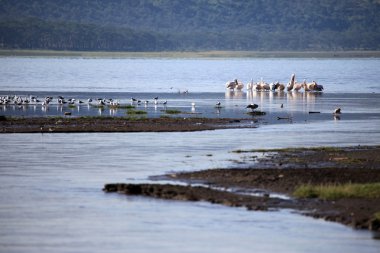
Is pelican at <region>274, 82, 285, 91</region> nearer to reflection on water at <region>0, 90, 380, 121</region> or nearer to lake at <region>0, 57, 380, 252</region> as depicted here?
reflection on water at <region>0, 90, 380, 121</region>

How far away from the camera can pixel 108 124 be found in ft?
169

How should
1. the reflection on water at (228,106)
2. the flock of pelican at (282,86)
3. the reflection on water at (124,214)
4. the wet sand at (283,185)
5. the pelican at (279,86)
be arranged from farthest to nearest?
the pelican at (279,86) → the flock of pelican at (282,86) → the reflection on water at (228,106) → the wet sand at (283,185) → the reflection on water at (124,214)

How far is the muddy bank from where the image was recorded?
4875 centimetres

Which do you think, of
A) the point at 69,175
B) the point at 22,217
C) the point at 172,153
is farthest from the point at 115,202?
the point at 172,153

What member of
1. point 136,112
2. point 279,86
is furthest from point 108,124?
point 279,86

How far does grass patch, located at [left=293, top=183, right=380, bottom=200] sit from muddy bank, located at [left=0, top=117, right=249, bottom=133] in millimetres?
20439

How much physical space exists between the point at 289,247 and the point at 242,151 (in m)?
16.2

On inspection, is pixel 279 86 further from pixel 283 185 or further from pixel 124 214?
pixel 124 214

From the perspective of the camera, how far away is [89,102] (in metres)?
66.7

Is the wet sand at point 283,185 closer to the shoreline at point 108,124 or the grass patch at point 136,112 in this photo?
the shoreline at point 108,124

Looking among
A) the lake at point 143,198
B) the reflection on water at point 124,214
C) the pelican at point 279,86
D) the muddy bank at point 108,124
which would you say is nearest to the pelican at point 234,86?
the pelican at point 279,86

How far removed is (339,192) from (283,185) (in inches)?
86.9

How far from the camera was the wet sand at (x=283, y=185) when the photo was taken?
88.8 feet

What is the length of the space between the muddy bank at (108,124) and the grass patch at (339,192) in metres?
20.4
